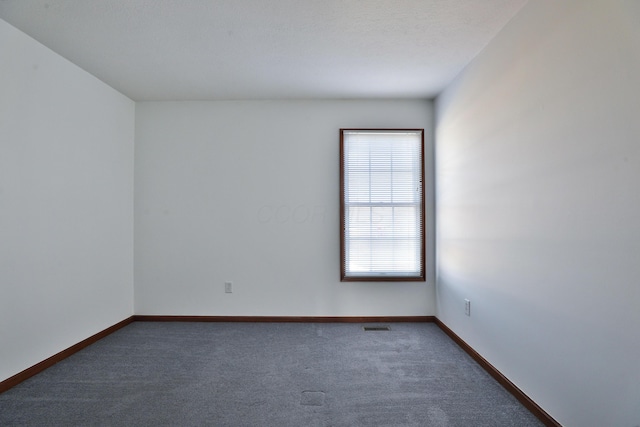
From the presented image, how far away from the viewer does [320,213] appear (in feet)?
12.4

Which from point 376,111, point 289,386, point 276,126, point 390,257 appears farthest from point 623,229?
point 276,126

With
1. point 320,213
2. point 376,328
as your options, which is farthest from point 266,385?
point 320,213

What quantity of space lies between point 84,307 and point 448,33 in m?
3.85

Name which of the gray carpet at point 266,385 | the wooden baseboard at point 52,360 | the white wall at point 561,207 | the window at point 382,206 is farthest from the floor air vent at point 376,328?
the wooden baseboard at point 52,360

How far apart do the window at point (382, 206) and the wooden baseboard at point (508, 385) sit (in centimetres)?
90

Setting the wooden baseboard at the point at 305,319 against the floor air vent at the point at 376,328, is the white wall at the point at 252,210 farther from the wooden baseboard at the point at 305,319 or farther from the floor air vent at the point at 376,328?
the floor air vent at the point at 376,328

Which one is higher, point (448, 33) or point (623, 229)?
point (448, 33)

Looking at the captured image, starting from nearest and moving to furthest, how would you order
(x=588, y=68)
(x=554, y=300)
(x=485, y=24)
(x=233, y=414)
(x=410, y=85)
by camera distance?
(x=588, y=68), (x=554, y=300), (x=233, y=414), (x=485, y=24), (x=410, y=85)

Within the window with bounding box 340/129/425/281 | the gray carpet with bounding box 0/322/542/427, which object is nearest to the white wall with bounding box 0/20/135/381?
the gray carpet with bounding box 0/322/542/427

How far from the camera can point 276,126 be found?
379 cm

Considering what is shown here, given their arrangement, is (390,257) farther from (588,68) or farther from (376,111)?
(588,68)

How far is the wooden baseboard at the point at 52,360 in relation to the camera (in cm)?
230

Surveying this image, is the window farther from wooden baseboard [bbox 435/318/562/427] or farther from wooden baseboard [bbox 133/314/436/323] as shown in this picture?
wooden baseboard [bbox 435/318/562/427]

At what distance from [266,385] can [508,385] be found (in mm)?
1675
